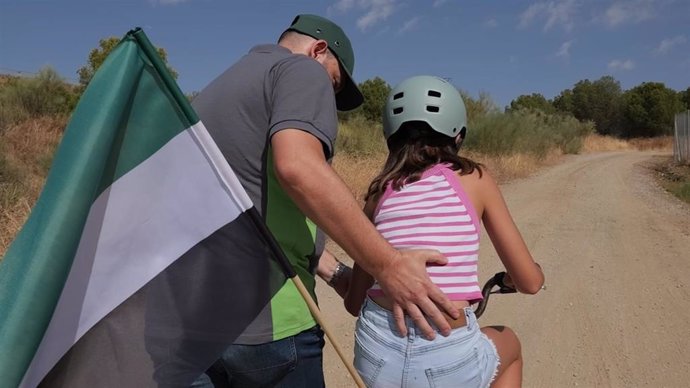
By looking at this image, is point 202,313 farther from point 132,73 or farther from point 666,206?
point 666,206

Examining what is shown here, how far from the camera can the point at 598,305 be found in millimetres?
6164

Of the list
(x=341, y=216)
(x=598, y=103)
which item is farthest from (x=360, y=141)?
(x=598, y=103)

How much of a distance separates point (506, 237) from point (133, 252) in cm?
122

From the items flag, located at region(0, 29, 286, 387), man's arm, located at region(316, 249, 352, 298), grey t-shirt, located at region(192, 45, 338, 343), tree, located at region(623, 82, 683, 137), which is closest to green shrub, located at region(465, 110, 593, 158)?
man's arm, located at region(316, 249, 352, 298)

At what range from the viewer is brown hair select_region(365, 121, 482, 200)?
7.28ft

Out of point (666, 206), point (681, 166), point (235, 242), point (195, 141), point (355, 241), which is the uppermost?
→ point (195, 141)

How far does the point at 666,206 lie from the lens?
13.5m

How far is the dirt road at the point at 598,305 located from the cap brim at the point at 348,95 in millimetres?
2671

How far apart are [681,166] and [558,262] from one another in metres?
19.4

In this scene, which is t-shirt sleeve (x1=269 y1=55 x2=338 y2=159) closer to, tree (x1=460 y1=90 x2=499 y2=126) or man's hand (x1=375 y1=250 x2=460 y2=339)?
man's hand (x1=375 y1=250 x2=460 y2=339)

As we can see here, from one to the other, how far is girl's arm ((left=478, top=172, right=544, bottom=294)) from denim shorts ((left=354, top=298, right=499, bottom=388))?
25 centimetres

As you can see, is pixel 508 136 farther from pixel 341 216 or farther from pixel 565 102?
pixel 565 102

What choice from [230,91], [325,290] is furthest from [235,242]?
[325,290]

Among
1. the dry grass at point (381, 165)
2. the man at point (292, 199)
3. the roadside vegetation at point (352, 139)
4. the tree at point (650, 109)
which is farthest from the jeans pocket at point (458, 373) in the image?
the tree at point (650, 109)
